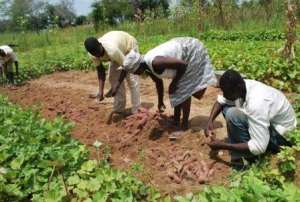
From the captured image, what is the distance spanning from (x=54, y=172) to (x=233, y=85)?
1.91 metres

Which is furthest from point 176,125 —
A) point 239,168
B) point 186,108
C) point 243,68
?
point 243,68

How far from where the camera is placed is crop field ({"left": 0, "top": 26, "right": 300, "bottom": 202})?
4.26 m

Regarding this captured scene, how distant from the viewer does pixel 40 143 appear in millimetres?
5383

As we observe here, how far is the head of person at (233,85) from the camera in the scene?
4527 millimetres

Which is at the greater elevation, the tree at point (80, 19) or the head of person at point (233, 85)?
the head of person at point (233, 85)

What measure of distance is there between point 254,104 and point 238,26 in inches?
568

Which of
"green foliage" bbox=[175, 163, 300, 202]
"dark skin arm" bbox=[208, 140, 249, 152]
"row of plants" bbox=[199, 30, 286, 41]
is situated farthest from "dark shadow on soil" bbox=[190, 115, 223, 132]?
"row of plants" bbox=[199, 30, 286, 41]

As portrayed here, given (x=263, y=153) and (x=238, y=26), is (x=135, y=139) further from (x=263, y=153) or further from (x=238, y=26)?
(x=238, y=26)

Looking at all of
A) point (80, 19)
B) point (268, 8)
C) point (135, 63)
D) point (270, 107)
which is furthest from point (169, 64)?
point (80, 19)

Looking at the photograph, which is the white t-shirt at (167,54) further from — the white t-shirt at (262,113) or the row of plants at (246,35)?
the row of plants at (246,35)

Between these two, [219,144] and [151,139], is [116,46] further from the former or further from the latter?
[219,144]

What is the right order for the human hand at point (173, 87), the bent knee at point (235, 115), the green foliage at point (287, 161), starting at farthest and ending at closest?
the human hand at point (173, 87)
the bent knee at point (235, 115)
the green foliage at point (287, 161)

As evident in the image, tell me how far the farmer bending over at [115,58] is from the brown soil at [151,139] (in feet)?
1.09

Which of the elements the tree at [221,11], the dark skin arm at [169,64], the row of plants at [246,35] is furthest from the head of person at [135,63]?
the tree at [221,11]
